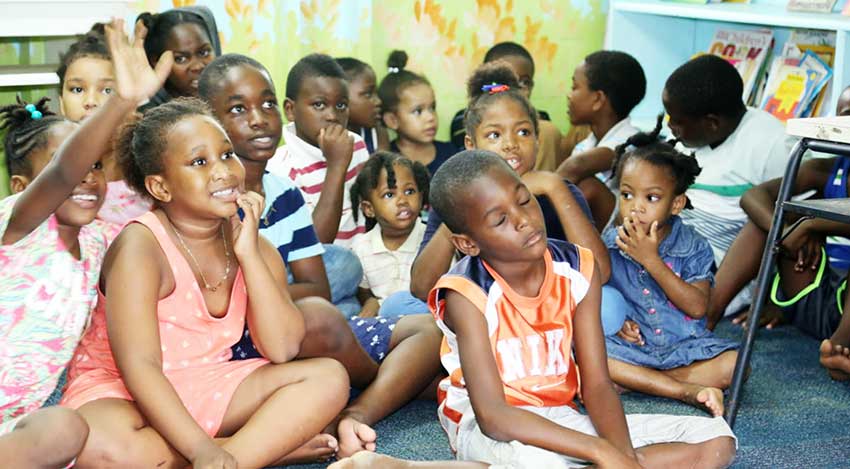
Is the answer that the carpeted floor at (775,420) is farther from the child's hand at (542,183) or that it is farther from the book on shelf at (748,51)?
the book on shelf at (748,51)

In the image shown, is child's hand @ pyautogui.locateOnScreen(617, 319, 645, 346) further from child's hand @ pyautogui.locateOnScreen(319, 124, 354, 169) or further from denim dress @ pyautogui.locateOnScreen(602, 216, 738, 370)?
Answer: child's hand @ pyautogui.locateOnScreen(319, 124, 354, 169)

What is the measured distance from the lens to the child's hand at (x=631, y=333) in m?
2.30

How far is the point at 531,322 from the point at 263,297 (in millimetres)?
463

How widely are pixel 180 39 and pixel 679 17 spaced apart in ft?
6.40

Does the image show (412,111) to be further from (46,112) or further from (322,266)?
(46,112)

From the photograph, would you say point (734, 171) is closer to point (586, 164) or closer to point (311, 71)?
point (586, 164)

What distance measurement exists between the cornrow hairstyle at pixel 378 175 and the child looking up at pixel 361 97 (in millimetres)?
574

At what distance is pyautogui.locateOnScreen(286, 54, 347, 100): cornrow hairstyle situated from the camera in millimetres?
2820

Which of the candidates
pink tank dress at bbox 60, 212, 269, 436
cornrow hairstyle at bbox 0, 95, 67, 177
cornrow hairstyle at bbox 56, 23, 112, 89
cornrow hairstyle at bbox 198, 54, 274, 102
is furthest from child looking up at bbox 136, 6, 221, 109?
pink tank dress at bbox 60, 212, 269, 436

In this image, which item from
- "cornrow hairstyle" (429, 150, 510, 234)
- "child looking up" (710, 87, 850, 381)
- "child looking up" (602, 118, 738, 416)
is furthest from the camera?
"child looking up" (710, 87, 850, 381)

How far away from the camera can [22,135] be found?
190 centimetres

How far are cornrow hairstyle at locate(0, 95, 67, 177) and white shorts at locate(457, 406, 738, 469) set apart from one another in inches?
36.1

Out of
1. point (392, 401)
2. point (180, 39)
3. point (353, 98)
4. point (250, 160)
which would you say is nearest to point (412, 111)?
point (353, 98)

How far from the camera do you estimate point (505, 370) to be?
5.72ft
